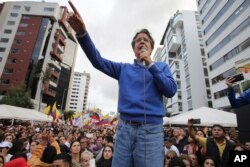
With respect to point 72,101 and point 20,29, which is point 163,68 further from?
point 72,101

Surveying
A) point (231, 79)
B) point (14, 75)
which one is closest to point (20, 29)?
point (14, 75)

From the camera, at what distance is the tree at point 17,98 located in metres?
36.7

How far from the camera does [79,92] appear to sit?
6142 inches

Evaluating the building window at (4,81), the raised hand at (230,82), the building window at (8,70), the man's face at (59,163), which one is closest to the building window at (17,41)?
the building window at (8,70)

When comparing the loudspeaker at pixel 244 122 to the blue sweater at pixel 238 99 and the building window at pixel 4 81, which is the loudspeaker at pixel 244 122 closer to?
the blue sweater at pixel 238 99

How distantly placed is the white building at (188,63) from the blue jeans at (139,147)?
55.3m

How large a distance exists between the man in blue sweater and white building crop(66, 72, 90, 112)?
15260cm

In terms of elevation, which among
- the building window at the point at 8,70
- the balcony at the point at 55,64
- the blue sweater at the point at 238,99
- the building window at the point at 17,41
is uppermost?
the building window at the point at 17,41

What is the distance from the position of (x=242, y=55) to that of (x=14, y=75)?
4973 centimetres

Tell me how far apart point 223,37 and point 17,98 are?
39.0 meters

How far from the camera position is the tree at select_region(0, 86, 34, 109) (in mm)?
36650

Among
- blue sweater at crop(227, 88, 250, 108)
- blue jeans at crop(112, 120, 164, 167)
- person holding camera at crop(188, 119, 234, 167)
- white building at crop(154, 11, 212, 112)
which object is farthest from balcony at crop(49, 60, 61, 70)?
blue jeans at crop(112, 120, 164, 167)

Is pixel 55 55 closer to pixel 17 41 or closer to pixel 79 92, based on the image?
pixel 17 41

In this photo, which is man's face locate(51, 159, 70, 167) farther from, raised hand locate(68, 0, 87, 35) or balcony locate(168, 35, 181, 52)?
balcony locate(168, 35, 181, 52)
